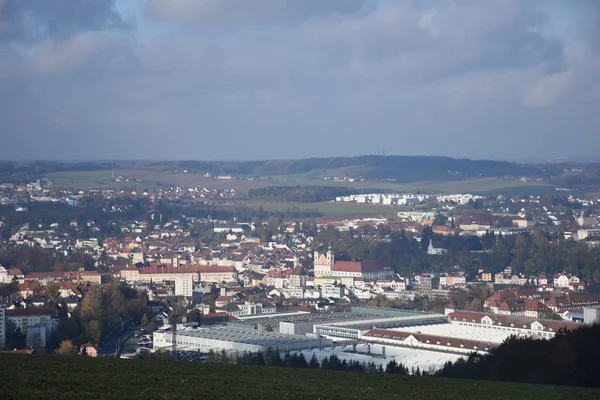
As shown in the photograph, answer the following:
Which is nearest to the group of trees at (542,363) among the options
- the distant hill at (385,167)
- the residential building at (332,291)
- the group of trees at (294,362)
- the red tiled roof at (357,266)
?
the group of trees at (294,362)

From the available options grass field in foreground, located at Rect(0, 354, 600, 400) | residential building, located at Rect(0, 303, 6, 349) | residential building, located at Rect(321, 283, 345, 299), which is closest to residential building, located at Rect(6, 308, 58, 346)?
residential building, located at Rect(0, 303, 6, 349)

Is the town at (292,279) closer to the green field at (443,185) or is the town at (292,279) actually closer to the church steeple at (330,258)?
the church steeple at (330,258)

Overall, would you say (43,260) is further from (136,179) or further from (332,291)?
(136,179)

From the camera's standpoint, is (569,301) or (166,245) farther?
(166,245)

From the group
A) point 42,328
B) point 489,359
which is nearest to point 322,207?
point 42,328

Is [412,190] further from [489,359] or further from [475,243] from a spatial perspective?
[489,359]

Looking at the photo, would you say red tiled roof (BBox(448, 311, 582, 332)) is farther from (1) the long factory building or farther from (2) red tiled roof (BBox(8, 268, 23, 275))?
(2) red tiled roof (BBox(8, 268, 23, 275))
